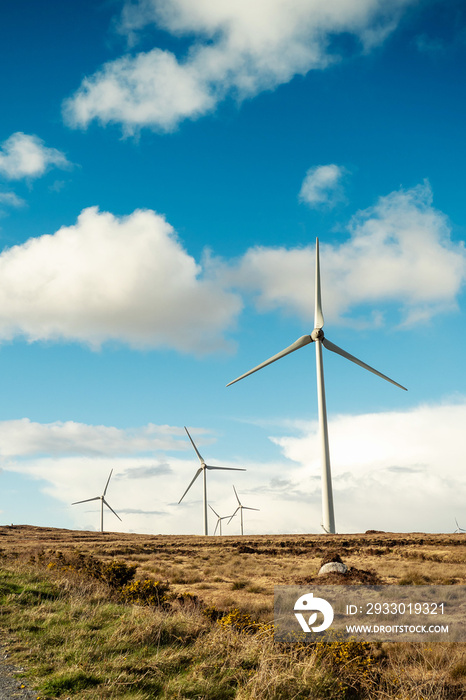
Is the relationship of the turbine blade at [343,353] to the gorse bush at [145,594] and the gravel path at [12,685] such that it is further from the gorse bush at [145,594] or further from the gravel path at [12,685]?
the gravel path at [12,685]

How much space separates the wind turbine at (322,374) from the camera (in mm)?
52906

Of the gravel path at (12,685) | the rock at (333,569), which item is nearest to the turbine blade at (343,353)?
the rock at (333,569)

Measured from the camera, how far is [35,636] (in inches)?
434

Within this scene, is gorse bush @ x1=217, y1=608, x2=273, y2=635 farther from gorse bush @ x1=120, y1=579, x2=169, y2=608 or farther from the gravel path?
the gravel path

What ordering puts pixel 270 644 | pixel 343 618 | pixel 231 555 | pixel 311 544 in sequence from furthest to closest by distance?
pixel 311 544 < pixel 231 555 < pixel 343 618 < pixel 270 644

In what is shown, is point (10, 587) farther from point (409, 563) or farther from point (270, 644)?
point (409, 563)

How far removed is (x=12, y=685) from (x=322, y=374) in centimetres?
4910

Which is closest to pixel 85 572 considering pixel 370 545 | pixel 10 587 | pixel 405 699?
pixel 10 587

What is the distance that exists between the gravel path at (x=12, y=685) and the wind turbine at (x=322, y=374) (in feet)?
152

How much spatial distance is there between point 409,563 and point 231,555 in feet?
47.8

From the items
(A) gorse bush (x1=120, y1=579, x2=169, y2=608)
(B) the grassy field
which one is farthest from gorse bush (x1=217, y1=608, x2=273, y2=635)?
(A) gorse bush (x1=120, y1=579, x2=169, y2=608)

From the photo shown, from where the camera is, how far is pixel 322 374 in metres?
55.4

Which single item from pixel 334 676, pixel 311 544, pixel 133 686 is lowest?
pixel 311 544

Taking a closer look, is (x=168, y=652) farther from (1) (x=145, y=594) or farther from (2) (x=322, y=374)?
(2) (x=322, y=374)
